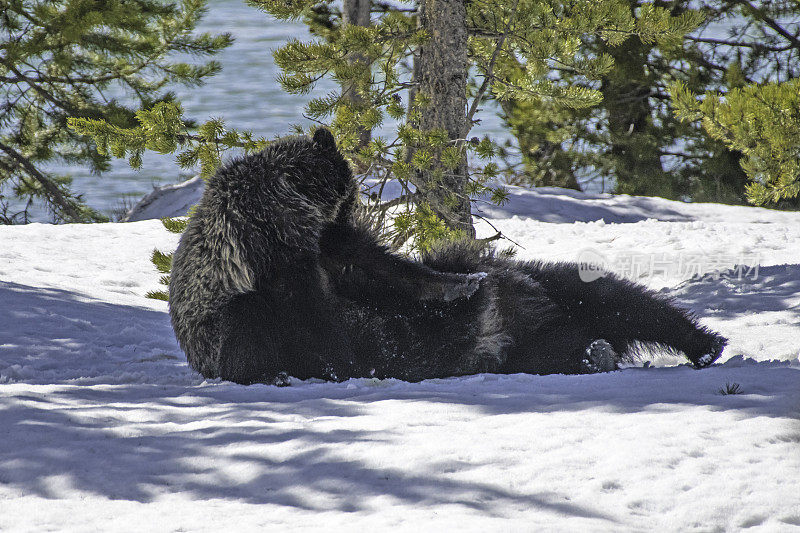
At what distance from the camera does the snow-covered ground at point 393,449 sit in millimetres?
1998

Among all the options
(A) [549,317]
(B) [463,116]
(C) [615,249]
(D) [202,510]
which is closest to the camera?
(D) [202,510]

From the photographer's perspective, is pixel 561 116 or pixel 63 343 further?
pixel 561 116

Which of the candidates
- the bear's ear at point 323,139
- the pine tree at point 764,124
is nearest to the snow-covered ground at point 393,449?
the bear's ear at point 323,139

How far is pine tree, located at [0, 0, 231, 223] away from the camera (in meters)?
12.2

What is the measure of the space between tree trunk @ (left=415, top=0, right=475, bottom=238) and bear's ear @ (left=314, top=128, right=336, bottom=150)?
2.30 metres

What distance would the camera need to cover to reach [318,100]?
6652mm

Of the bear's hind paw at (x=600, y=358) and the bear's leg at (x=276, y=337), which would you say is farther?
the bear's hind paw at (x=600, y=358)

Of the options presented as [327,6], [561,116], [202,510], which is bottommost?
[202,510]

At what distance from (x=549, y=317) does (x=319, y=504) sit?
2.22 meters

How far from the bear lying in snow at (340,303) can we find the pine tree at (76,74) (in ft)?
29.8

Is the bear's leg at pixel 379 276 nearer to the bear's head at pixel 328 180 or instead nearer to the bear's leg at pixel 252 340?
the bear's head at pixel 328 180

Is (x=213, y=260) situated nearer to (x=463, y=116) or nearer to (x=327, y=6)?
(x=463, y=116)

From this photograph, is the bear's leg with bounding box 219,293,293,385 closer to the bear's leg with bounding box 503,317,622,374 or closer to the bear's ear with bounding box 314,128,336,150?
the bear's ear with bounding box 314,128,336,150

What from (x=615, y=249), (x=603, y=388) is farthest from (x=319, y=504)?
(x=615, y=249)
